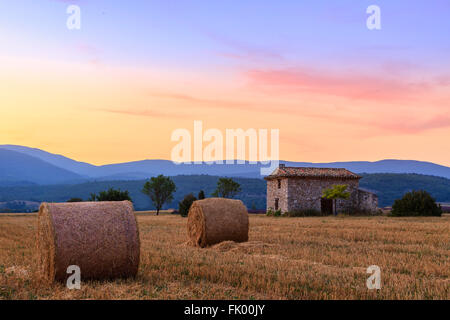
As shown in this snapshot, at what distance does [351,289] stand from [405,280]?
1856 millimetres

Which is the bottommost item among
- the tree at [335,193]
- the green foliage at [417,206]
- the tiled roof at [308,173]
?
the green foliage at [417,206]

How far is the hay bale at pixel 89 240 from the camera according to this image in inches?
392

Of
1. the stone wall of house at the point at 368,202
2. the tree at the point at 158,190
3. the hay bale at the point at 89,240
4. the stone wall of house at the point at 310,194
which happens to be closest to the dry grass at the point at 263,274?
the hay bale at the point at 89,240

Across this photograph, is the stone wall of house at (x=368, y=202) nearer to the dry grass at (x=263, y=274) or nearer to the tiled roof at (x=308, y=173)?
the tiled roof at (x=308, y=173)

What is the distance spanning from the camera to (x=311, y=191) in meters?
49.4

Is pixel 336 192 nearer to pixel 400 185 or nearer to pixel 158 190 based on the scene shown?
pixel 158 190

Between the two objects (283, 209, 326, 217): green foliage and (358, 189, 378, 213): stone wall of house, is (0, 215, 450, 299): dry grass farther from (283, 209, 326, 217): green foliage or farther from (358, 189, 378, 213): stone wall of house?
(358, 189, 378, 213): stone wall of house

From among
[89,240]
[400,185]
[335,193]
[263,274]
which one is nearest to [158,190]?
[335,193]

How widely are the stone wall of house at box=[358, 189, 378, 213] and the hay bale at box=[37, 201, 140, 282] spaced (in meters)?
42.8

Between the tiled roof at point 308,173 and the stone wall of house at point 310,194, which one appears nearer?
the stone wall of house at point 310,194

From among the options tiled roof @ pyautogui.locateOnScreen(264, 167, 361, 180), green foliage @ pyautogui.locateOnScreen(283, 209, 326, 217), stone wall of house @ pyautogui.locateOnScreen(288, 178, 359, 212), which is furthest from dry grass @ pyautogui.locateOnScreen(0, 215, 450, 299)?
tiled roof @ pyautogui.locateOnScreen(264, 167, 361, 180)

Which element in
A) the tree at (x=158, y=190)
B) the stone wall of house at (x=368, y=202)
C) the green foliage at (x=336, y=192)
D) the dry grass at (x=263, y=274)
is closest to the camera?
the dry grass at (x=263, y=274)

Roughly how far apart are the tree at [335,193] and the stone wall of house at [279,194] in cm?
417
